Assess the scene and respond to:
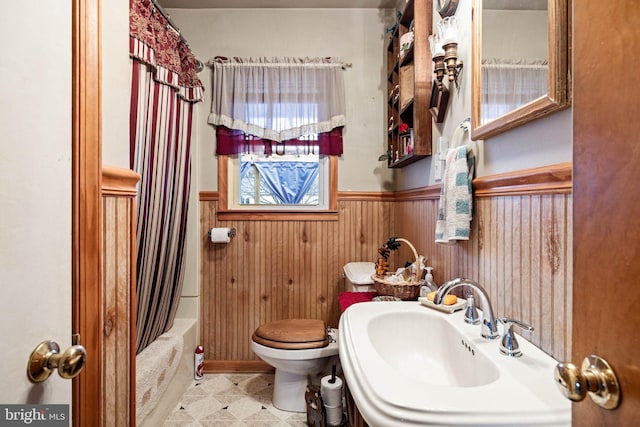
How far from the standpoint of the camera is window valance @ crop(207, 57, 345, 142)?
2.26m

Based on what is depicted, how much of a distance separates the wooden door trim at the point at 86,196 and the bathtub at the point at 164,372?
3.01 feet

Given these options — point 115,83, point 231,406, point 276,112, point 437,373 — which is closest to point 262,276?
point 231,406

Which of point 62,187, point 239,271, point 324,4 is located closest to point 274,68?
point 324,4

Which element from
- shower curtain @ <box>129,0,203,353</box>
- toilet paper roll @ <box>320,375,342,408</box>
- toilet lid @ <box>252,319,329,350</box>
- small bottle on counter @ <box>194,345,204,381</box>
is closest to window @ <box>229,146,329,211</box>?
shower curtain @ <box>129,0,203,353</box>

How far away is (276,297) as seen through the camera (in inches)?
91.7

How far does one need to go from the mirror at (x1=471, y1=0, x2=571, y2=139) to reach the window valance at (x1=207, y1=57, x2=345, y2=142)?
1.26 metres

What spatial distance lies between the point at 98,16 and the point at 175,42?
131 cm

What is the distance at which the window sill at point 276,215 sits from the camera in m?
2.32

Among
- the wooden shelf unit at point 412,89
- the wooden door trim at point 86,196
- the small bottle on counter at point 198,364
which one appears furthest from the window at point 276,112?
the wooden door trim at point 86,196

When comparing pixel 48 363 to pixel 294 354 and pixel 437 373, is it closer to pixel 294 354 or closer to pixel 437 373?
pixel 437 373

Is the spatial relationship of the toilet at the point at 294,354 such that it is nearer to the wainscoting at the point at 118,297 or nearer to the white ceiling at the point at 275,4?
the wainscoting at the point at 118,297

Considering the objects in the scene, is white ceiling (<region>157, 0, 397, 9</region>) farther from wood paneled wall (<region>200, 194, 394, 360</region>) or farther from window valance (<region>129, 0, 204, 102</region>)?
wood paneled wall (<region>200, 194, 394, 360</region>)

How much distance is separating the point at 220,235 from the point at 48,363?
5.66ft

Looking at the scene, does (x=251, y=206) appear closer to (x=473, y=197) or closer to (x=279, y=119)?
(x=279, y=119)
